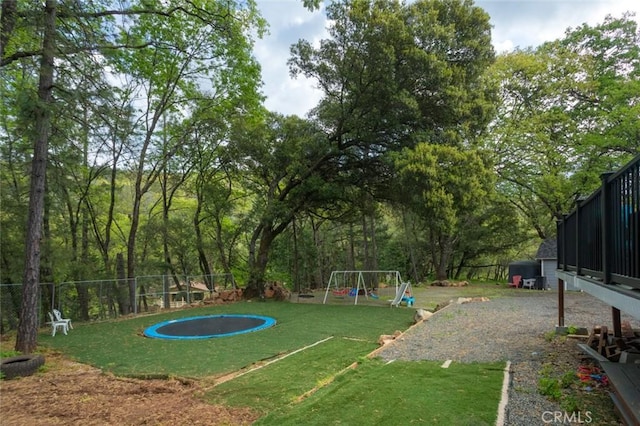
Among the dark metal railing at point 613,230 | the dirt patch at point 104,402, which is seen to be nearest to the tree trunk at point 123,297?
the dirt patch at point 104,402

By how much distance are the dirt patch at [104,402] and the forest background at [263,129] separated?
2331 millimetres

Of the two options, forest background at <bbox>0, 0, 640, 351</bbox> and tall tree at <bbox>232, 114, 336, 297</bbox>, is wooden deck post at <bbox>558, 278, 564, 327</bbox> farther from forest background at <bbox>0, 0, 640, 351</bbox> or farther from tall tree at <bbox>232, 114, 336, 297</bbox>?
tall tree at <bbox>232, 114, 336, 297</bbox>

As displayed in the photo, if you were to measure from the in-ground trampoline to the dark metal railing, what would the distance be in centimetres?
654

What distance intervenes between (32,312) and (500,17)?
14.6 metres

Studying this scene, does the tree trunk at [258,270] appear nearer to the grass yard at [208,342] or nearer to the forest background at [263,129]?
the forest background at [263,129]

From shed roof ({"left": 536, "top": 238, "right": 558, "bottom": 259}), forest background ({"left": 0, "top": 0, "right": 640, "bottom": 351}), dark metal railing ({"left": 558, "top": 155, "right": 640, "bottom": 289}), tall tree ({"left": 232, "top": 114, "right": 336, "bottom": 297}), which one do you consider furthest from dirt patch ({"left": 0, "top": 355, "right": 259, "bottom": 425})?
shed roof ({"left": 536, "top": 238, "right": 558, "bottom": 259})

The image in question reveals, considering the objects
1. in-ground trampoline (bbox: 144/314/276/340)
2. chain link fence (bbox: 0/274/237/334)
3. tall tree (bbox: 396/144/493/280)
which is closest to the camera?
in-ground trampoline (bbox: 144/314/276/340)

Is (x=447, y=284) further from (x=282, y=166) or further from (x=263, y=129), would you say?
(x=263, y=129)

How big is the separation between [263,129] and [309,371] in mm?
10852

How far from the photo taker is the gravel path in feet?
10.7

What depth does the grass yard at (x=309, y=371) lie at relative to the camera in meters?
3.12

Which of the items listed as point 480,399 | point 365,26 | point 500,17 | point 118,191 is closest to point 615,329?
point 480,399

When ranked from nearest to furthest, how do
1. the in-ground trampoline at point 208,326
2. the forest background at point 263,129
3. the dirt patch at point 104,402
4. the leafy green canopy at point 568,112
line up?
the dirt patch at point 104,402
the forest background at point 263,129
the in-ground trampoline at point 208,326
the leafy green canopy at point 568,112

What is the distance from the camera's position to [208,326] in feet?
29.1
